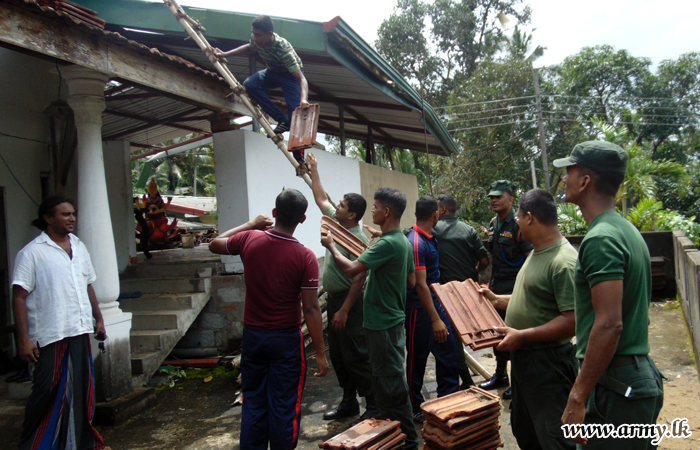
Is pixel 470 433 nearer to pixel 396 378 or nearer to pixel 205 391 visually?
pixel 396 378

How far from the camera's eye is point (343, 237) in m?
3.80

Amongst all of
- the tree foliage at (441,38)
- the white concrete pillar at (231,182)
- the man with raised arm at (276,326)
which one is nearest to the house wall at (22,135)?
the white concrete pillar at (231,182)

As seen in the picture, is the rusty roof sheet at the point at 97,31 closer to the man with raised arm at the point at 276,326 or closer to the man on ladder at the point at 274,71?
the man on ladder at the point at 274,71

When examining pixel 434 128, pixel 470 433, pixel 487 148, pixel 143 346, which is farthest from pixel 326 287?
pixel 487 148

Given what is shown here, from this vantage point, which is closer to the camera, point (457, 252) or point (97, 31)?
point (97, 31)

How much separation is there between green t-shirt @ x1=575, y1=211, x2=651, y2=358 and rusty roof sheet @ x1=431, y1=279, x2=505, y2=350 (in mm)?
1156

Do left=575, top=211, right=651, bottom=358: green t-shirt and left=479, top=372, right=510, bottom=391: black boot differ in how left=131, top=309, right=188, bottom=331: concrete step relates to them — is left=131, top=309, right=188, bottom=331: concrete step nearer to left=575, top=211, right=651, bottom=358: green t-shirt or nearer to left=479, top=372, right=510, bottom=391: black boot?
left=479, top=372, right=510, bottom=391: black boot

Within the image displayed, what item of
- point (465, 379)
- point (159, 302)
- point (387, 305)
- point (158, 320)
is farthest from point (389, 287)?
point (159, 302)

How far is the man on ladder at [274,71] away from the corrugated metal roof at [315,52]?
0.59m

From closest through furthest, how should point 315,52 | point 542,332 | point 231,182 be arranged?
point 542,332
point 315,52
point 231,182

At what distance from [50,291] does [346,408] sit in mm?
2683

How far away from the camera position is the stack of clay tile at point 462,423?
10.0 ft

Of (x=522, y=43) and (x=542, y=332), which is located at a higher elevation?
(x=522, y=43)

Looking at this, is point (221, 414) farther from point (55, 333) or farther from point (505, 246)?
point (505, 246)
